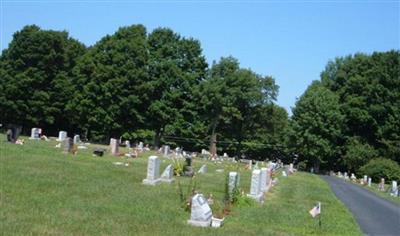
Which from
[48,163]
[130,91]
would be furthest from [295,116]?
[48,163]

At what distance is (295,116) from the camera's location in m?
73.5

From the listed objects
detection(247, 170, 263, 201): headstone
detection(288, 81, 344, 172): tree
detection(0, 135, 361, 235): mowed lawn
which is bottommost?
detection(0, 135, 361, 235): mowed lawn

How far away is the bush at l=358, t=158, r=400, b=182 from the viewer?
5802cm

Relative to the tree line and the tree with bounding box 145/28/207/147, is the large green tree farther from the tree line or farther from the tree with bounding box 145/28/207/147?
the tree with bounding box 145/28/207/147

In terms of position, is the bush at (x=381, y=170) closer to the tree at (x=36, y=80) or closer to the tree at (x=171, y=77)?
the tree at (x=171, y=77)

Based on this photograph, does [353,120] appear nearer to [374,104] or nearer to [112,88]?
[374,104]

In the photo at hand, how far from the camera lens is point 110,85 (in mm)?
61094

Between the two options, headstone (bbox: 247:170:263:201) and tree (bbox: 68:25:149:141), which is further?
tree (bbox: 68:25:149:141)

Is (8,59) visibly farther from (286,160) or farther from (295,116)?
(286,160)

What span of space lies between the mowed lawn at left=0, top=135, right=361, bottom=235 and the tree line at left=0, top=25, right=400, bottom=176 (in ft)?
132

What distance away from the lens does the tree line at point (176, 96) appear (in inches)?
2458

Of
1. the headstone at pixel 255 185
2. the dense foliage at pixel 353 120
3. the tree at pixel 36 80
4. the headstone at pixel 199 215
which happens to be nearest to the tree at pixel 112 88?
the tree at pixel 36 80

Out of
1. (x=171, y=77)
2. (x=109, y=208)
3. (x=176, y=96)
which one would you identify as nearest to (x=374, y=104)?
(x=176, y=96)

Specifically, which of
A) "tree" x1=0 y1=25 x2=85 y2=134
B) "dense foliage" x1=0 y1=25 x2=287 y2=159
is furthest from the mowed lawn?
"tree" x1=0 y1=25 x2=85 y2=134
